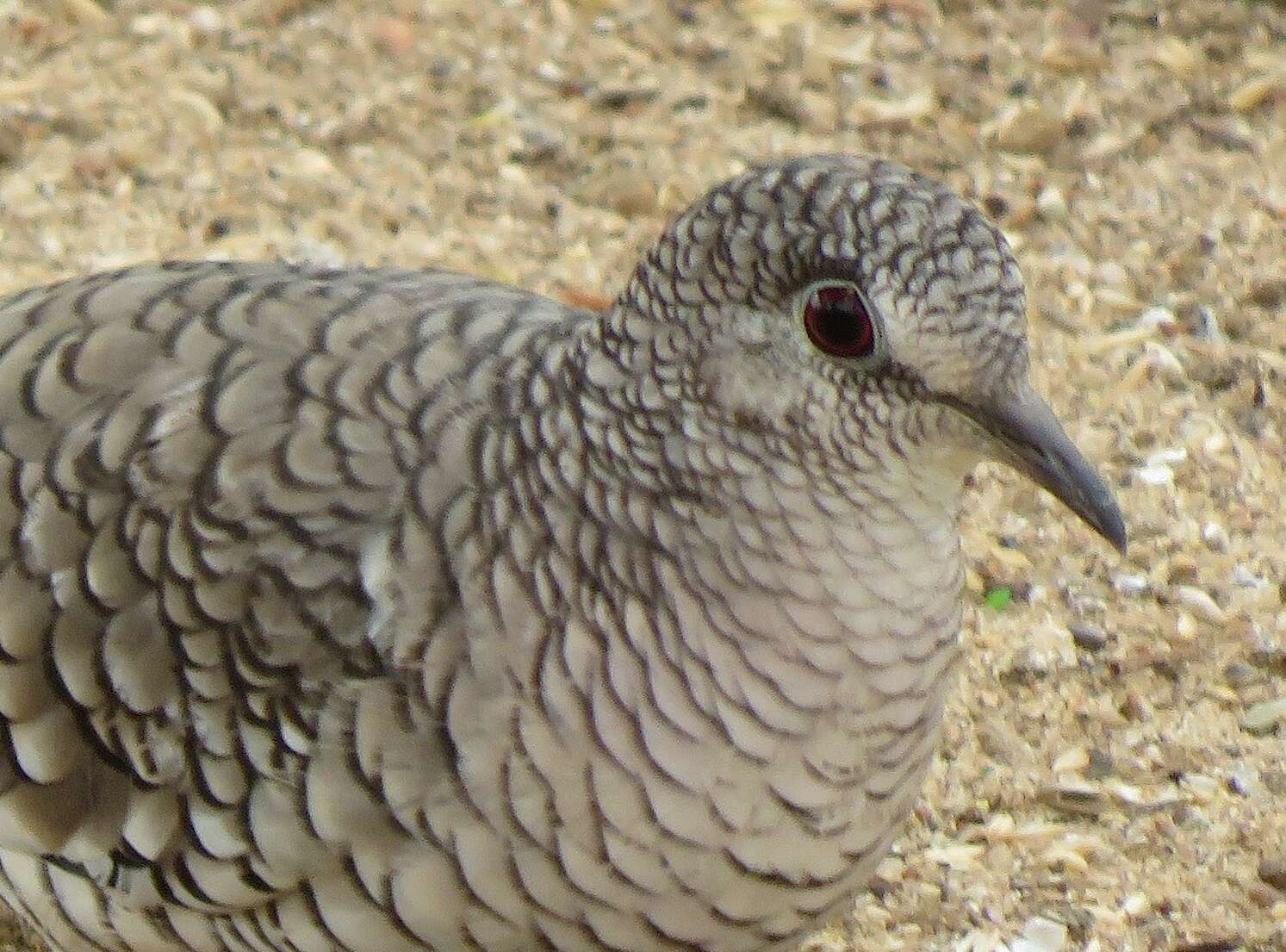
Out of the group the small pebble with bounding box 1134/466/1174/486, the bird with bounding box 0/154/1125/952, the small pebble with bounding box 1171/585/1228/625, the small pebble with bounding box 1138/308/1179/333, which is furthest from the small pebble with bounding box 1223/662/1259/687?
the bird with bounding box 0/154/1125/952

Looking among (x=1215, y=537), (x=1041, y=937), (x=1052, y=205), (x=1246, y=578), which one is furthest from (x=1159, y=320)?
(x=1041, y=937)

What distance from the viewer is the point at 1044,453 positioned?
2244 mm

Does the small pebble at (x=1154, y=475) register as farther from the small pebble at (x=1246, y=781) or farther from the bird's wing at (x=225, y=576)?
the bird's wing at (x=225, y=576)

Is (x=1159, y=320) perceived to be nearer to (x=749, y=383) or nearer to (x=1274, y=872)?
(x=1274, y=872)

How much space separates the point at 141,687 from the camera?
255 cm

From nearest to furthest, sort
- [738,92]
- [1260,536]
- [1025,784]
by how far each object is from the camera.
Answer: [1025,784] < [1260,536] < [738,92]

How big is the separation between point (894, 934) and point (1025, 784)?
37 cm

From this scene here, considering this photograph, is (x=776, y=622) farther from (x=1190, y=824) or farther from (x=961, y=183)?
(x=961, y=183)

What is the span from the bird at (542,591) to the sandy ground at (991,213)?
30.3 inches

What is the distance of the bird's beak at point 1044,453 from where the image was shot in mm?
2209

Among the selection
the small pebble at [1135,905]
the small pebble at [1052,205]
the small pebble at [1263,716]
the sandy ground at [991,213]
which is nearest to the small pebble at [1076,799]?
the sandy ground at [991,213]

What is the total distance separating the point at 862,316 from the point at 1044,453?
10.2 inches

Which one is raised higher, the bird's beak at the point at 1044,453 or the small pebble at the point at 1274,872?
the bird's beak at the point at 1044,453

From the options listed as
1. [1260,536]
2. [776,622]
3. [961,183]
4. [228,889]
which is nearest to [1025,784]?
[1260,536]
